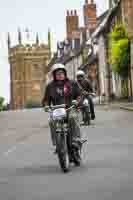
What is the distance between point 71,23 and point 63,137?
125m

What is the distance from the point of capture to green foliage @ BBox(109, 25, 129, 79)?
7550 centimetres

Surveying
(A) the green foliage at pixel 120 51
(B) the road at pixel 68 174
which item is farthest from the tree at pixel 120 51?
(B) the road at pixel 68 174

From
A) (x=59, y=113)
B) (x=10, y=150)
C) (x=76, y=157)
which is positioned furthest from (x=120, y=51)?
(x=59, y=113)

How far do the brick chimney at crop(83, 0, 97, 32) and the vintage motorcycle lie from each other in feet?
355

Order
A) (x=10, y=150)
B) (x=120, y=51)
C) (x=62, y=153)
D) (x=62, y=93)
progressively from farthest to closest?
(x=120, y=51), (x=10, y=150), (x=62, y=93), (x=62, y=153)

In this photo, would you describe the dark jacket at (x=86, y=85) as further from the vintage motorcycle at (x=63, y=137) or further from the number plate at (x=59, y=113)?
the number plate at (x=59, y=113)

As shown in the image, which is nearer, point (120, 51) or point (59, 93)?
point (59, 93)

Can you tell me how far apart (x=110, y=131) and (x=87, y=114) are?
4.01 m

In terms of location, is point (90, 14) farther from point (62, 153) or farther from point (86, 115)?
point (62, 153)

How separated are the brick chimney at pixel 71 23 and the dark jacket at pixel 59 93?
4856 inches

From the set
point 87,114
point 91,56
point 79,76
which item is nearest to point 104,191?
point 79,76

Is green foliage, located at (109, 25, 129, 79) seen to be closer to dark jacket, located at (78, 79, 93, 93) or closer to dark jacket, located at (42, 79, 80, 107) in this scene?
dark jacket, located at (78, 79, 93, 93)

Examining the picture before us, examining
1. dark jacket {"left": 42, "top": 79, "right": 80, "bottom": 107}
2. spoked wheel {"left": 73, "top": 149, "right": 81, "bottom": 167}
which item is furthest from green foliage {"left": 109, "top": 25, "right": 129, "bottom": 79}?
dark jacket {"left": 42, "top": 79, "right": 80, "bottom": 107}

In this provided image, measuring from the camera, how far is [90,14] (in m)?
122
